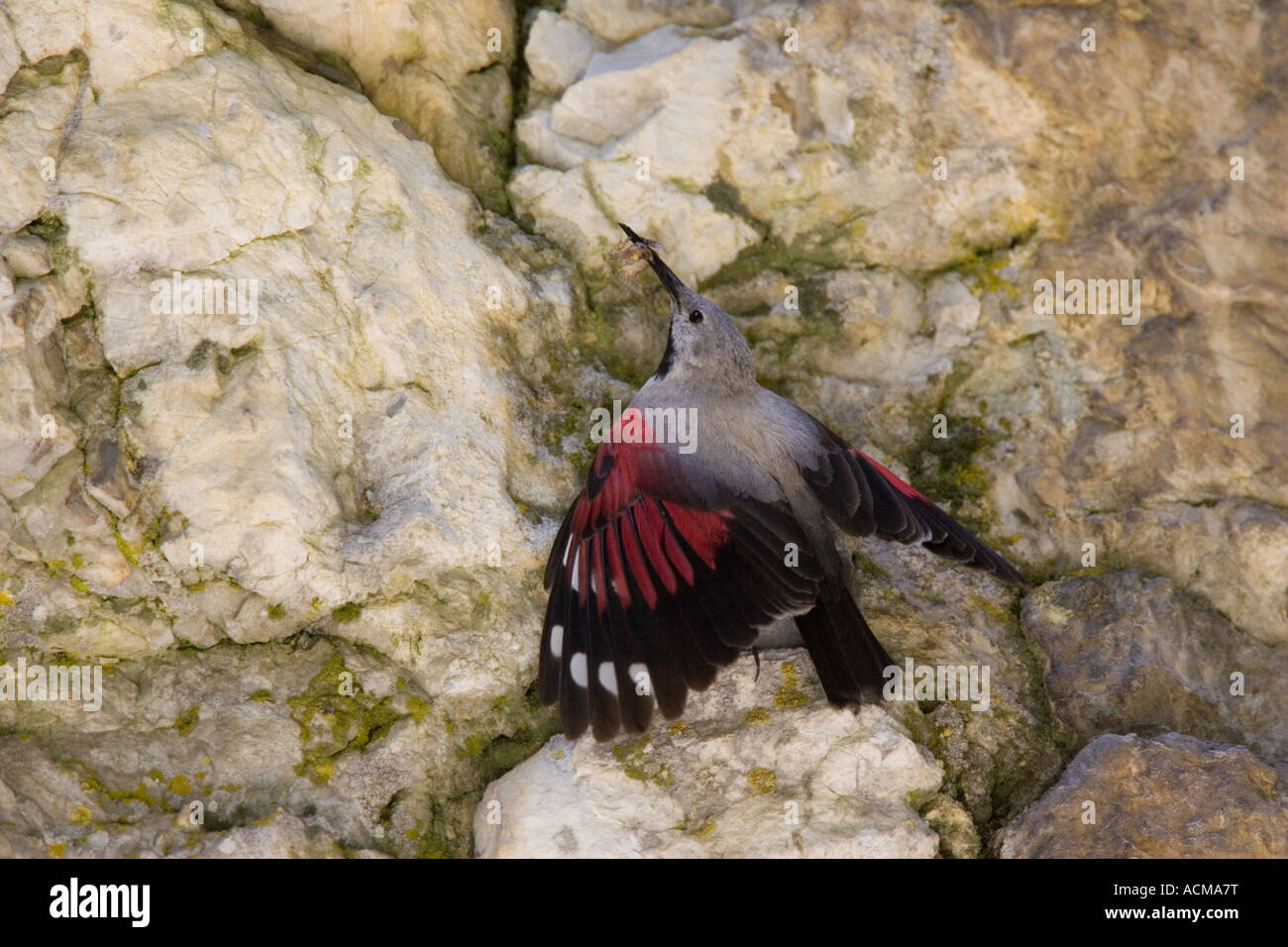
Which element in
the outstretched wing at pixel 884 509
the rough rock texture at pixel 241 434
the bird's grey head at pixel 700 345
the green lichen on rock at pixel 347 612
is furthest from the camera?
the bird's grey head at pixel 700 345

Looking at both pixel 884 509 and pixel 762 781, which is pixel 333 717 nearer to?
pixel 762 781

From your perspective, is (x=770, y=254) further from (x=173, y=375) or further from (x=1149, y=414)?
(x=173, y=375)

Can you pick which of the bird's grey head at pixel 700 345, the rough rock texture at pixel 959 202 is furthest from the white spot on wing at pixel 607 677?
the rough rock texture at pixel 959 202

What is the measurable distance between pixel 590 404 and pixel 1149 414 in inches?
77.3

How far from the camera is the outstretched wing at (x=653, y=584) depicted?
10.7 feet

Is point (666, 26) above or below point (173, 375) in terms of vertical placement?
above

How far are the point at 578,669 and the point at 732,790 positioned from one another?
560 mm

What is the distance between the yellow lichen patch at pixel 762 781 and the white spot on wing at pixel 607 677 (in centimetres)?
46

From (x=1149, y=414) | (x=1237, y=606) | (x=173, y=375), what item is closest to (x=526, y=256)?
(x=173, y=375)

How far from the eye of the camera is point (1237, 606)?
3699mm

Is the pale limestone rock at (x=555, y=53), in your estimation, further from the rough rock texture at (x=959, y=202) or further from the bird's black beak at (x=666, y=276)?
the bird's black beak at (x=666, y=276)

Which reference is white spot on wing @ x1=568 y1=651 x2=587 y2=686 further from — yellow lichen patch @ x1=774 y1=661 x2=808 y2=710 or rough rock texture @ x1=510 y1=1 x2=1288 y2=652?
rough rock texture @ x1=510 y1=1 x2=1288 y2=652

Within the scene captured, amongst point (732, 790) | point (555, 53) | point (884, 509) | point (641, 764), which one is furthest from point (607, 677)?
point (555, 53)
